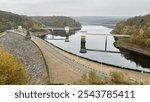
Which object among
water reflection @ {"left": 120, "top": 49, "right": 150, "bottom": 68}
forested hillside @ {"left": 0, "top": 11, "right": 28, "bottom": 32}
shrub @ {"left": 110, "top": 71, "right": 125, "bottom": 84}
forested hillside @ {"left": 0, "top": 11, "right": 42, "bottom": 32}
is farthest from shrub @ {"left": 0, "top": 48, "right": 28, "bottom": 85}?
forested hillside @ {"left": 0, "top": 11, "right": 28, "bottom": 32}

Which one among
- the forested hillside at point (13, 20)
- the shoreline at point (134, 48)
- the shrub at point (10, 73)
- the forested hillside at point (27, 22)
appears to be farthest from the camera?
the forested hillside at point (13, 20)

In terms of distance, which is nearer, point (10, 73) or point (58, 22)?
point (10, 73)

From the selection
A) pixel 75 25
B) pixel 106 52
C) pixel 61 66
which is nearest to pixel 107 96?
pixel 61 66

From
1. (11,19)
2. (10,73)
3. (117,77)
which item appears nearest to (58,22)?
(11,19)

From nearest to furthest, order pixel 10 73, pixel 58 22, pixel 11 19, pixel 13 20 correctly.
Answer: pixel 10 73, pixel 13 20, pixel 11 19, pixel 58 22

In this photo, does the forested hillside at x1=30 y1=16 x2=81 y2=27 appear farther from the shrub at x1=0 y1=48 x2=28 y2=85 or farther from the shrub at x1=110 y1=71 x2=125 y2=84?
the shrub at x1=110 y1=71 x2=125 y2=84

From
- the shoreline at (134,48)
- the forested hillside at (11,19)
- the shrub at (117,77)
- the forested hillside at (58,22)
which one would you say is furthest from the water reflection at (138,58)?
the forested hillside at (58,22)

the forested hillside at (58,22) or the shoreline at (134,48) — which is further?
the forested hillside at (58,22)

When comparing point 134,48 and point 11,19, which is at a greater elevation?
point 11,19

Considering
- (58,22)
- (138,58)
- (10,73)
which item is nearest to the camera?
(10,73)

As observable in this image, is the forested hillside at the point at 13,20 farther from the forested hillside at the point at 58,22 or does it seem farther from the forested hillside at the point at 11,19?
the forested hillside at the point at 58,22

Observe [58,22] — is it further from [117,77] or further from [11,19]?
[117,77]

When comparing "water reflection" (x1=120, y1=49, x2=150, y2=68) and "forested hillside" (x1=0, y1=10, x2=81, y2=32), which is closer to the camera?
"water reflection" (x1=120, y1=49, x2=150, y2=68)
